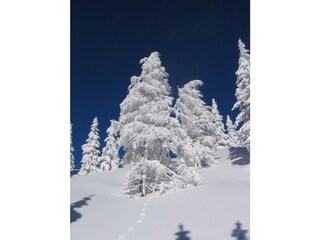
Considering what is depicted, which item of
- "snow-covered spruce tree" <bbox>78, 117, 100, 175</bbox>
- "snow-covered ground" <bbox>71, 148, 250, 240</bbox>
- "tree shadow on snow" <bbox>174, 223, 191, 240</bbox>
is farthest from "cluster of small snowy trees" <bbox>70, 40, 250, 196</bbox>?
"snow-covered spruce tree" <bbox>78, 117, 100, 175</bbox>

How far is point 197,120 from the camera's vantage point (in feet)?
65.8

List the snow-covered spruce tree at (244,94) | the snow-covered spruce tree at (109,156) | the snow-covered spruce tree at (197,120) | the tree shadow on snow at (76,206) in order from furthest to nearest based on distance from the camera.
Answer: the snow-covered spruce tree at (109,156)
the snow-covered spruce tree at (197,120)
the snow-covered spruce tree at (244,94)
the tree shadow on snow at (76,206)

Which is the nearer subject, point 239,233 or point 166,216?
point 239,233

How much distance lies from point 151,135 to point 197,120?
845 cm

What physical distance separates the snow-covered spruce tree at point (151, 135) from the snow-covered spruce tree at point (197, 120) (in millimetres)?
5374

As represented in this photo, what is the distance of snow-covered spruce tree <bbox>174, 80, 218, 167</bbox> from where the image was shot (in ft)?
61.8

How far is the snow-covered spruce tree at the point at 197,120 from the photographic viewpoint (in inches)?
742

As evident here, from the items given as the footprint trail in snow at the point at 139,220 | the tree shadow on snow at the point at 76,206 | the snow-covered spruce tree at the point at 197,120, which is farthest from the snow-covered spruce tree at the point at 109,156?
the footprint trail in snow at the point at 139,220

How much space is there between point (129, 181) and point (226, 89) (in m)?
5.95

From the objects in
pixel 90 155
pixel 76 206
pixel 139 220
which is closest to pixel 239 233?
pixel 139 220

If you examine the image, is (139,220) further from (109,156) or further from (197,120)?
(109,156)

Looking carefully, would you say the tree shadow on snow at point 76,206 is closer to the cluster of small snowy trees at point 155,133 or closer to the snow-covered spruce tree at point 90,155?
the cluster of small snowy trees at point 155,133

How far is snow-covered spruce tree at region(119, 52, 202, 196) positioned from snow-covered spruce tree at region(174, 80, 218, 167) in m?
5.37
